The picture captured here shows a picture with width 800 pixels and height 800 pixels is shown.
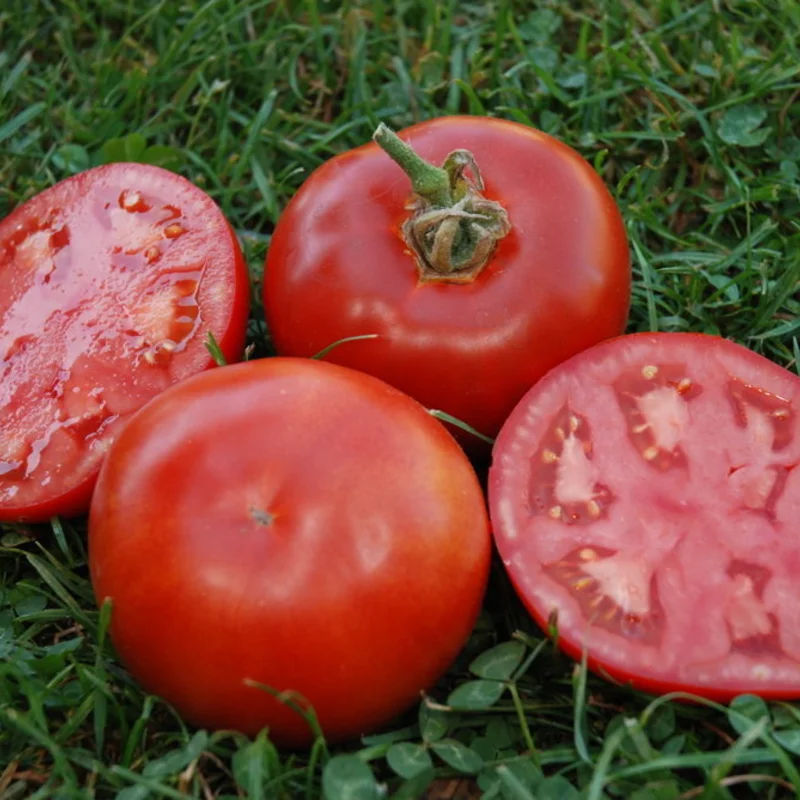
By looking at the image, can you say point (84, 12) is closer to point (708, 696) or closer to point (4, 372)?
point (4, 372)

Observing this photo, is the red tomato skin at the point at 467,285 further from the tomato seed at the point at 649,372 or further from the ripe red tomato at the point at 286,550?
the ripe red tomato at the point at 286,550

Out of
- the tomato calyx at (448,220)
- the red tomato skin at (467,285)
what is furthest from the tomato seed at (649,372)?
the tomato calyx at (448,220)

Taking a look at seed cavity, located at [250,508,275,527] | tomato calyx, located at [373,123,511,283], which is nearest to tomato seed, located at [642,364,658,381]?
tomato calyx, located at [373,123,511,283]

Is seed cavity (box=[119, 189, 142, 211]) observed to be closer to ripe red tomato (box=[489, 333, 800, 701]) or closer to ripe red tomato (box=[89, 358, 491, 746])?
ripe red tomato (box=[89, 358, 491, 746])

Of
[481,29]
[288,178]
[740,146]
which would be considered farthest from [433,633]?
[481,29]

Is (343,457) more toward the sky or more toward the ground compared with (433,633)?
more toward the sky
